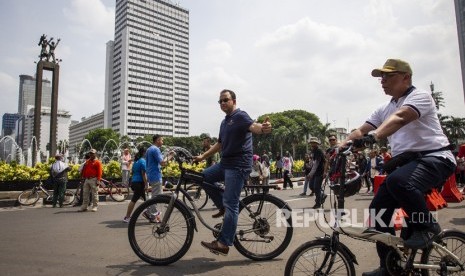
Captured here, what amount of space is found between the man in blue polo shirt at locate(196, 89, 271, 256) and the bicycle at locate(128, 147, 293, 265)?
7.1 inches

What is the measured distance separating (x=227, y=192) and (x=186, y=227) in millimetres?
669

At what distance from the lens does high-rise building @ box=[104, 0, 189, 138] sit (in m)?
141

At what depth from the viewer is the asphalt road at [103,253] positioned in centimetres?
407

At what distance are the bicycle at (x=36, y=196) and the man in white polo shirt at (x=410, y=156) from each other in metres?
12.2

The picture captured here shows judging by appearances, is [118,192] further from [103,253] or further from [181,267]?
[181,267]

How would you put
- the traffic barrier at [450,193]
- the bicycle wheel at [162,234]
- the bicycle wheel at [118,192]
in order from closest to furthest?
the bicycle wheel at [162,234] < the traffic barrier at [450,193] < the bicycle wheel at [118,192]

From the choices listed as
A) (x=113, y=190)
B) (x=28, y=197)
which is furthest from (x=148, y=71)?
(x=28, y=197)

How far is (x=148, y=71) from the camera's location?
146 metres

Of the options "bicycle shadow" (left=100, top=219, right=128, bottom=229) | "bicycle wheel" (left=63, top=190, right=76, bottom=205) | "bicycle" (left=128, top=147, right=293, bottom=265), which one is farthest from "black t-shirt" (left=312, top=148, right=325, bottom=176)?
"bicycle wheel" (left=63, top=190, right=76, bottom=205)

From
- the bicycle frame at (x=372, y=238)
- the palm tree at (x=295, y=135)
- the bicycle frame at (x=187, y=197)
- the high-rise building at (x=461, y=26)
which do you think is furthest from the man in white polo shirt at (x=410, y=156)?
the palm tree at (x=295, y=135)

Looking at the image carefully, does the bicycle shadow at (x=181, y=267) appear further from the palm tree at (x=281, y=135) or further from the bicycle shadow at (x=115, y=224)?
the palm tree at (x=281, y=135)

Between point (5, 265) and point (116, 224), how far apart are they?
3.53 meters

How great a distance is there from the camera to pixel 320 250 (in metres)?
2.81

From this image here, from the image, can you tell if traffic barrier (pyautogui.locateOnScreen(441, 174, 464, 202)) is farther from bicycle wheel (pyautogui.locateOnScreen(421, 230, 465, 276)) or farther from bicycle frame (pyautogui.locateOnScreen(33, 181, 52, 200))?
bicycle frame (pyautogui.locateOnScreen(33, 181, 52, 200))
